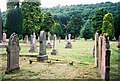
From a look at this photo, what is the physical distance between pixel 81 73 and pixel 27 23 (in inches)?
912

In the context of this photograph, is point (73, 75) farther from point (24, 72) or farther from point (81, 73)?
point (24, 72)

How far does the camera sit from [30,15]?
3369 centimetres

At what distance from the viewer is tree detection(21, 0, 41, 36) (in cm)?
3331

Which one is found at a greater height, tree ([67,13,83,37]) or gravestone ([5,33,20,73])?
tree ([67,13,83,37])

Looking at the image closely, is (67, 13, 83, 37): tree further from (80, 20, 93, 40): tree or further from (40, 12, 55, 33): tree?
(40, 12, 55, 33): tree

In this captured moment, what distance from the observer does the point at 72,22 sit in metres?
48.0

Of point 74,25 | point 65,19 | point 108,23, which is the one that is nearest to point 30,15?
point 108,23

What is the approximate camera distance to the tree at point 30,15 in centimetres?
3331

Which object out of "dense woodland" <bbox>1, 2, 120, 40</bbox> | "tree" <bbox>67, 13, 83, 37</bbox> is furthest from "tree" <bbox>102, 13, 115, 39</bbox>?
"tree" <bbox>67, 13, 83, 37</bbox>

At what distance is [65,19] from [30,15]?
13.2 meters

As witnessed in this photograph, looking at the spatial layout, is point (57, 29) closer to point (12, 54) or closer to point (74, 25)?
point (74, 25)

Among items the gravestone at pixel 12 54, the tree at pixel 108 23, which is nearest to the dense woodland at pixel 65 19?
the tree at pixel 108 23

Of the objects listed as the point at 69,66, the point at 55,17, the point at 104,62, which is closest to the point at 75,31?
the point at 55,17

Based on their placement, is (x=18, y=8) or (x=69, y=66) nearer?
(x=69, y=66)
